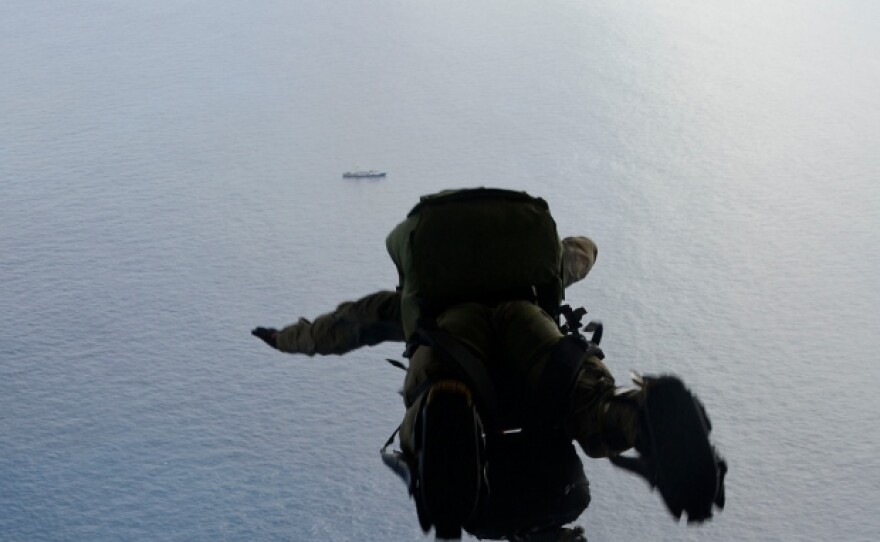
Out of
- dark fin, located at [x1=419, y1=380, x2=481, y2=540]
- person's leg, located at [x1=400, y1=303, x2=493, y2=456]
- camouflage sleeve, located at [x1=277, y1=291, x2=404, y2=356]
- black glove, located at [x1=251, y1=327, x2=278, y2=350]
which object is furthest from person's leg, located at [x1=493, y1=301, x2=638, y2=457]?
black glove, located at [x1=251, y1=327, x2=278, y2=350]

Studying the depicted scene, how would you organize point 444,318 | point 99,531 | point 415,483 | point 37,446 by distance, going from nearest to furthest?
point 415,483
point 444,318
point 99,531
point 37,446

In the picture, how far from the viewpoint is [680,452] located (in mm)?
5652

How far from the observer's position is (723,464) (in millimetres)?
5621

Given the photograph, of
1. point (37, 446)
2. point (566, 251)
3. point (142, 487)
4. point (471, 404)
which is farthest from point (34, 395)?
point (471, 404)

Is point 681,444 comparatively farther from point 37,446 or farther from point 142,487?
point 37,446

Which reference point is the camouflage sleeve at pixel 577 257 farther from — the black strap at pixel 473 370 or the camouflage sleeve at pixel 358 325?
the black strap at pixel 473 370

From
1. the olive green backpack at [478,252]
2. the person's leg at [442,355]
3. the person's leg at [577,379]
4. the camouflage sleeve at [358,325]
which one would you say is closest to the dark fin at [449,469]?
the person's leg at [442,355]

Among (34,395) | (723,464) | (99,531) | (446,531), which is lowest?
(99,531)

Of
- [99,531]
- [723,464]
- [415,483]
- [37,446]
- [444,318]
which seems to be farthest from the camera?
[37,446]

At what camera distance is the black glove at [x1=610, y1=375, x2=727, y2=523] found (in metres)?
5.59

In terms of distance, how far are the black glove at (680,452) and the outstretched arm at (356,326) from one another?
2.13 metres

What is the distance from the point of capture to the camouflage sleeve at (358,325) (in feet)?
24.9

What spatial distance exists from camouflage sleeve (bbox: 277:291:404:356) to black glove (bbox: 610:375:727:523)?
7.00ft

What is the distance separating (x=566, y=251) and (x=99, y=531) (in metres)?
12.3
